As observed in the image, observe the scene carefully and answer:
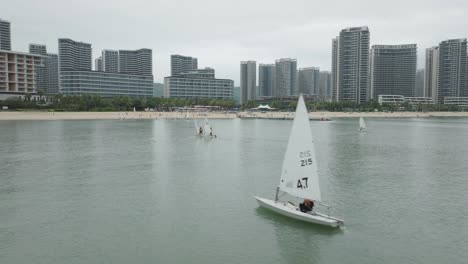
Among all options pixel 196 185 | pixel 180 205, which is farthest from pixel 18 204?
pixel 196 185

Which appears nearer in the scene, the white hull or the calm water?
the calm water

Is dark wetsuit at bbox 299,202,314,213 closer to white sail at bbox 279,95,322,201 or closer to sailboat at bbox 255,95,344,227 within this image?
sailboat at bbox 255,95,344,227

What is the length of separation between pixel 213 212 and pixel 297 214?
7.06 metres

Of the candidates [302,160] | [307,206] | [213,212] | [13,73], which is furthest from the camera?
[13,73]

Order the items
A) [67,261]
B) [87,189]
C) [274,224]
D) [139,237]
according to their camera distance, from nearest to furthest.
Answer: [67,261]
[139,237]
[274,224]
[87,189]

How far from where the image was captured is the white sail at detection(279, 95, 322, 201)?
2930 centimetres

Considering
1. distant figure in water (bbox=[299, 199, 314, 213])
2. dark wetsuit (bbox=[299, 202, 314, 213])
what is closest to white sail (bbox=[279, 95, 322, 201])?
distant figure in water (bbox=[299, 199, 314, 213])

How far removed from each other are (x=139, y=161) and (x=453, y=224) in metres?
40.8

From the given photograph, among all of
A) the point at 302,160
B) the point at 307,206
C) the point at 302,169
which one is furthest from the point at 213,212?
the point at 302,160

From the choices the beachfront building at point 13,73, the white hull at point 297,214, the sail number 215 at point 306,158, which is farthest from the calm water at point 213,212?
the beachfront building at point 13,73

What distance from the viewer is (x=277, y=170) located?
5144 centimetres

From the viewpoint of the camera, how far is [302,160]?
29781 mm

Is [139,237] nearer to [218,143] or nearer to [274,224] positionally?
[274,224]

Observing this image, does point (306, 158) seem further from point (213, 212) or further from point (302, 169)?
point (213, 212)
